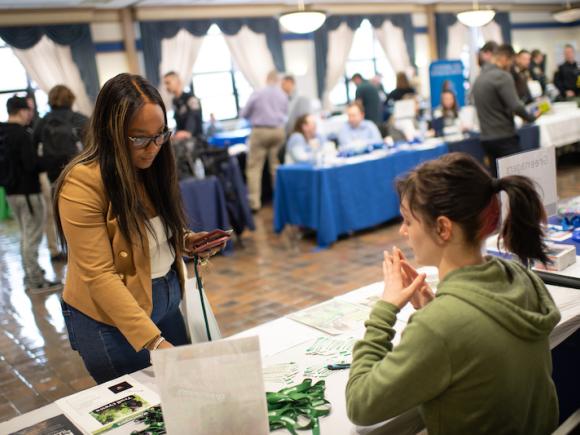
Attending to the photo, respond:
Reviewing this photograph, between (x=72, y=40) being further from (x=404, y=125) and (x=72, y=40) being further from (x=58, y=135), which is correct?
(x=404, y=125)

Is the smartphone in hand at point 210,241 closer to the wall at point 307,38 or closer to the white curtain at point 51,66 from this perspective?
the white curtain at point 51,66

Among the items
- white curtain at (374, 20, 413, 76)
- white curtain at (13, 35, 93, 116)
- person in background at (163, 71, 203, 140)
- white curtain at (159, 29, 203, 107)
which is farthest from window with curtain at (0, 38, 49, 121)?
white curtain at (374, 20, 413, 76)

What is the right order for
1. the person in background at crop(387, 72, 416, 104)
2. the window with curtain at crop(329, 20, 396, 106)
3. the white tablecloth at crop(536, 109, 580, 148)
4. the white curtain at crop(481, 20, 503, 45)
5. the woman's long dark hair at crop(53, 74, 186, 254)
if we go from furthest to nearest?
the white curtain at crop(481, 20, 503, 45) < the window with curtain at crop(329, 20, 396, 106) < the person in background at crop(387, 72, 416, 104) < the white tablecloth at crop(536, 109, 580, 148) < the woman's long dark hair at crop(53, 74, 186, 254)

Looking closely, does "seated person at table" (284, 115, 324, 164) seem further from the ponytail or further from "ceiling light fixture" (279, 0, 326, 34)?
the ponytail

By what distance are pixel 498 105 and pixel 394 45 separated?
8064 millimetres

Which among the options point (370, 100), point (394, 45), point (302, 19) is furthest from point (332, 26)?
point (302, 19)

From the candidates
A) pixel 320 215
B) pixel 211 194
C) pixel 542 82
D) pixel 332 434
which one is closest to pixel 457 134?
pixel 320 215

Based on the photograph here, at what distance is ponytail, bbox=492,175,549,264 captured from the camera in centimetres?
111

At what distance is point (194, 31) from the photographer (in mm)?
9539

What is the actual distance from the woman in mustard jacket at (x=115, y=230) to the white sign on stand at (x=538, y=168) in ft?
3.71

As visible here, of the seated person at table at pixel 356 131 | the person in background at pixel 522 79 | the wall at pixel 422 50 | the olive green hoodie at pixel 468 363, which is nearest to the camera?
the olive green hoodie at pixel 468 363

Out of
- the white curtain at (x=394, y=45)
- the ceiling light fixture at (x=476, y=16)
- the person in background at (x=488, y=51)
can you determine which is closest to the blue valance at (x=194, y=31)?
the white curtain at (x=394, y=45)

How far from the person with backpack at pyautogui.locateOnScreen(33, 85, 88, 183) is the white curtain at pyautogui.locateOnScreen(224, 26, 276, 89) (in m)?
5.73

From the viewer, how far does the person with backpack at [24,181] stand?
14.9 feet
